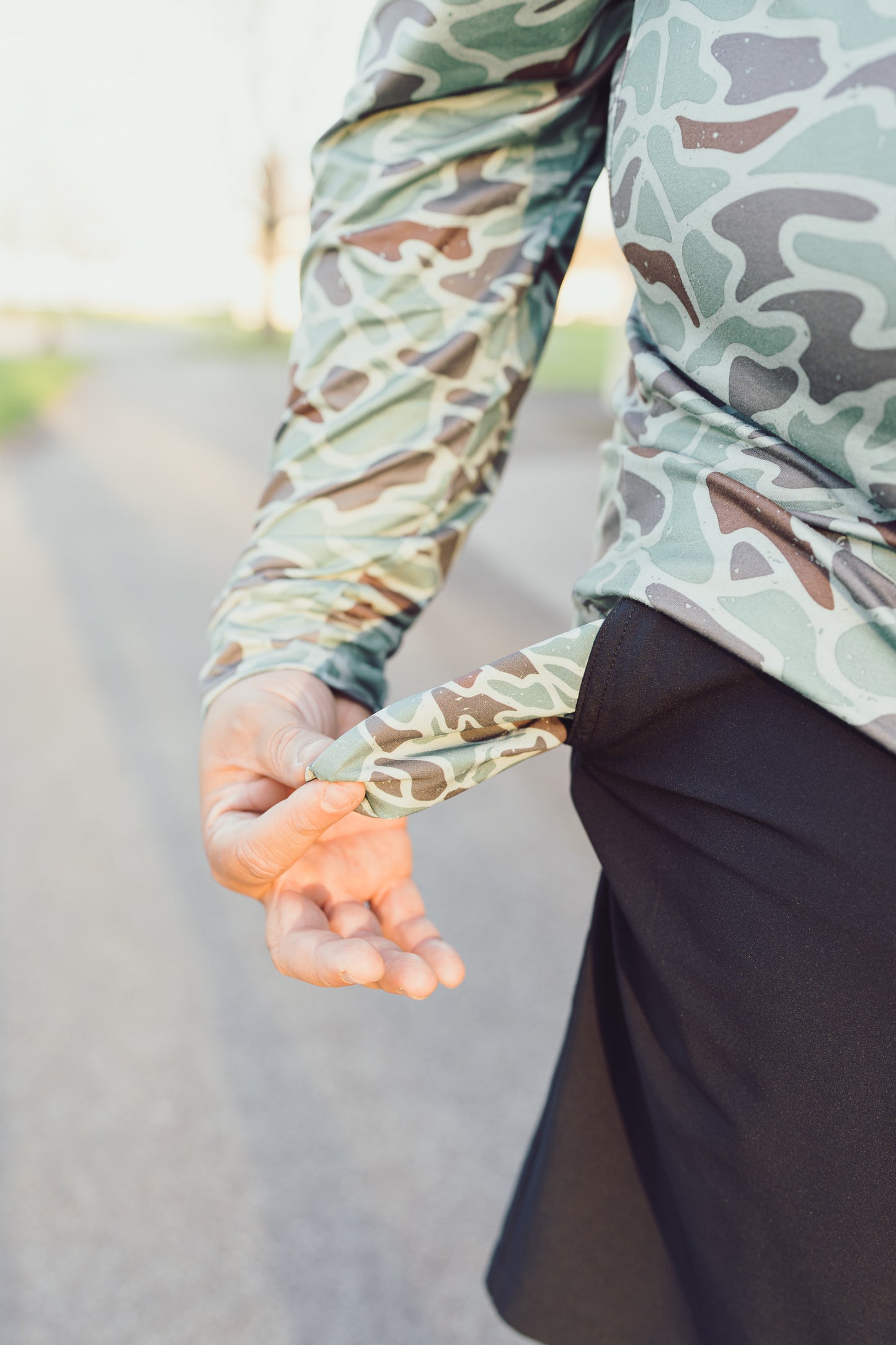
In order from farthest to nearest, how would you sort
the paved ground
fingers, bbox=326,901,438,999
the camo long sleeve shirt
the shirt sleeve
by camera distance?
the paved ground
the shirt sleeve
fingers, bbox=326,901,438,999
the camo long sleeve shirt

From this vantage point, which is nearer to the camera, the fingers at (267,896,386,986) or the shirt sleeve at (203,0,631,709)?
the fingers at (267,896,386,986)

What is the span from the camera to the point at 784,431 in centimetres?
59

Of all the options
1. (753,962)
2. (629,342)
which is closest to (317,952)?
(753,962)

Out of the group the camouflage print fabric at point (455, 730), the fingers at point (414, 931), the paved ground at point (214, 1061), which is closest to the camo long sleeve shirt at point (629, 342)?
the camouflage print fabric at point (455, 730)

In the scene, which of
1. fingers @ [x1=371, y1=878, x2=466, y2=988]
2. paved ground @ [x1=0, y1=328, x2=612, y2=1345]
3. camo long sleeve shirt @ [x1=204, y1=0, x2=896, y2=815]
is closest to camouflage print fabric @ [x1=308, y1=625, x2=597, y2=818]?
camo long sleeve shirt @ [x1=204, y1=0, x2=896, y2=815]

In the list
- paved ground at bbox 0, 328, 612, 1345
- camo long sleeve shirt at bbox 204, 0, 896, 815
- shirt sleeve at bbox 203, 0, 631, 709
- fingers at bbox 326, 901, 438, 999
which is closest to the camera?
camo long sleeve shirt at bbox 204, 0, 896, 815

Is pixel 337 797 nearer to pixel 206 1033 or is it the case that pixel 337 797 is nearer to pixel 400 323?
pixel 400 323

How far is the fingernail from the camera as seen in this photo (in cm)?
66

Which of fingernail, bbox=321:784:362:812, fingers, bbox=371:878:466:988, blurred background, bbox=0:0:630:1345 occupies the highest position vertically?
fingernail, bbox=321:784:362:812

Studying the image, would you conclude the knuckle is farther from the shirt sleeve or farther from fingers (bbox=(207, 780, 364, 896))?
the shirt sleeve

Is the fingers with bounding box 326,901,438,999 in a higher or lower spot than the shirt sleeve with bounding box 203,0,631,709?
lower

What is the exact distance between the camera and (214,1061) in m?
2.14

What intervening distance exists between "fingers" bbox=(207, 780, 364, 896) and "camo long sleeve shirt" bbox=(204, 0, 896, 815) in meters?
0.02

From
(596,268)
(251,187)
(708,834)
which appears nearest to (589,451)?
(708,834)
